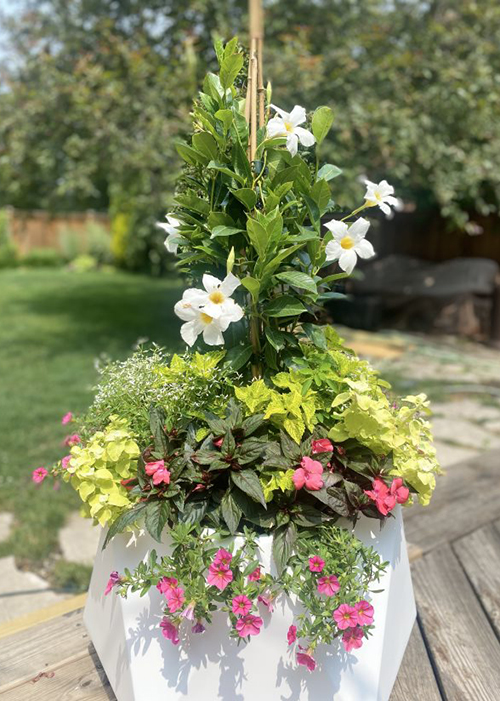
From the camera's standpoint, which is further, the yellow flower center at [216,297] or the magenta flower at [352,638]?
the yellow flower center at [216,297]

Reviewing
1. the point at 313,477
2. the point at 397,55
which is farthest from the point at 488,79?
the point at 313,477

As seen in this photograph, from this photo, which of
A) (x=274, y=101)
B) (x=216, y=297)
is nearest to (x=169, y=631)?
(x=216, y=297)

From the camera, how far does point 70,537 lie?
2.64 meters

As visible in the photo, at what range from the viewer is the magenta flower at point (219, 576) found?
0.98 metres

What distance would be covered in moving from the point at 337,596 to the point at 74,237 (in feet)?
47.8

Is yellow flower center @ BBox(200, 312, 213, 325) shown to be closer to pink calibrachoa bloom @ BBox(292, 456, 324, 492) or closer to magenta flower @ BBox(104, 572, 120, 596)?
pink calibrachoa bloom @ BBox(292, 456, 324, 492)

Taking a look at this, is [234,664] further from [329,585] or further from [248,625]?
[329,585]

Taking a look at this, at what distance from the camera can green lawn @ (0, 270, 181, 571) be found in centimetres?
285

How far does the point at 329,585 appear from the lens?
1.00m

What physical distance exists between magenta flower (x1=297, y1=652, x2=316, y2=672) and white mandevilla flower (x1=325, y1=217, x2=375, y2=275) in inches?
26.0

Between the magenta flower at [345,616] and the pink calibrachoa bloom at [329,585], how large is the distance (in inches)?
1.0

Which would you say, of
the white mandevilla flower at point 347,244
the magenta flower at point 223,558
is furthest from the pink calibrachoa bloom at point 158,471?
the white mandevilla flower at point 347,244

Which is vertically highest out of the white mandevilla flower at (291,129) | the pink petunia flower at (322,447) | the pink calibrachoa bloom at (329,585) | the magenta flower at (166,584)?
the white mandevilla flower at (291,129)

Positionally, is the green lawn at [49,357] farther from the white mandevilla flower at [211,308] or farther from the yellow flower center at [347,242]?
the yellow flower center at [347,242]
